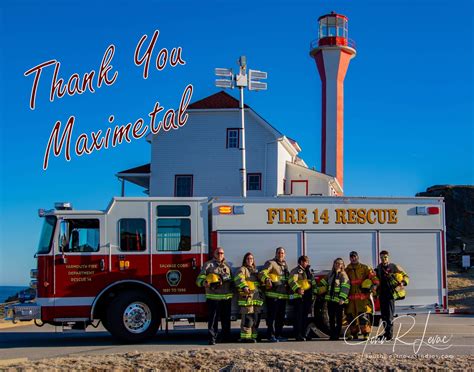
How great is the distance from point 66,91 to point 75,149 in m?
1.38

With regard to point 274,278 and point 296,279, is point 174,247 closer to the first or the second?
point 274,278

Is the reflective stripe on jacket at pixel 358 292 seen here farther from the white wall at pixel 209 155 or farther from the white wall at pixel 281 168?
the white wall at pixel 281 168

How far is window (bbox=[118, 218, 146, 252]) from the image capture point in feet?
42.6

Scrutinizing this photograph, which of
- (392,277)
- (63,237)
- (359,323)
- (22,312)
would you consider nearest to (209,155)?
(63,237)

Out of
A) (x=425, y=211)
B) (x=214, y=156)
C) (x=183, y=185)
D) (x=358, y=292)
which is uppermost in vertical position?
(x=214, y=156)

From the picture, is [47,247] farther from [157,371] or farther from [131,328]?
[157,371]

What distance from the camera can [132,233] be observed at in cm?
1304

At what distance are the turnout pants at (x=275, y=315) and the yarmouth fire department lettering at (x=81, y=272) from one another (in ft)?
11.0

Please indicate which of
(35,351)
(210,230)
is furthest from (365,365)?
(35,351)

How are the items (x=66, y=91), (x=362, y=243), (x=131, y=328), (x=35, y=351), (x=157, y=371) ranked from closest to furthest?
(x=157, y=371) → (x=35, y=351) → (x=131, y=328) → (x=362, y=243) → (x=66, y=91)

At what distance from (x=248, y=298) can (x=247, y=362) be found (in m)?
3.59

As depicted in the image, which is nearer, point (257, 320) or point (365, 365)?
point (365, 365)

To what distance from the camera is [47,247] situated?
12.9 m

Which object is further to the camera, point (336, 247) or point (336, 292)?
point (336, 247)
